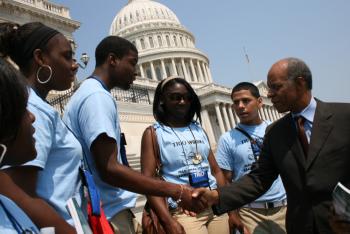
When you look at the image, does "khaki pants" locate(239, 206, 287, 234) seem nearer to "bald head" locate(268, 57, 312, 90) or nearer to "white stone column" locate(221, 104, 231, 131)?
"bald head" locate(268, 57, 312, 90)

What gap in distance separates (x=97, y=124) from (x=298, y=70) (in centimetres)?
190

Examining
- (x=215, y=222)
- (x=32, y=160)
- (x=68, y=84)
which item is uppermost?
(x=68, y=84)

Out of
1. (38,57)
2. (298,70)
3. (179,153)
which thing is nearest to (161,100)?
(179,153)

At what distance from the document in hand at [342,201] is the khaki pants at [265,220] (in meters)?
1.96

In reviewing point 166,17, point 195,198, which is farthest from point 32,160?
point 166,17

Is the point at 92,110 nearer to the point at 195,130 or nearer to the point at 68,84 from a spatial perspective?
the point at 68,84

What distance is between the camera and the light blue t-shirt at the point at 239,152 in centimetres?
497

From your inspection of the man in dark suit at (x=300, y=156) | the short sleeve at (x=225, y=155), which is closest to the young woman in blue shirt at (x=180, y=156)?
the man in dark suit at (x=300, y=156)

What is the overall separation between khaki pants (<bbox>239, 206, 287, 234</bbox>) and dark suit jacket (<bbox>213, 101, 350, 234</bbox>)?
1121mm

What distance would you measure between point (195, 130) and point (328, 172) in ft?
5.00

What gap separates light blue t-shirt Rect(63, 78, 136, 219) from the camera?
9.59ft

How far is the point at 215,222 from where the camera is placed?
13.2 ft

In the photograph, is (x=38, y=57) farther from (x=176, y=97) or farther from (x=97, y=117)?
(x=176, y=97)

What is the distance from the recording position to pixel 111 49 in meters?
3.53
